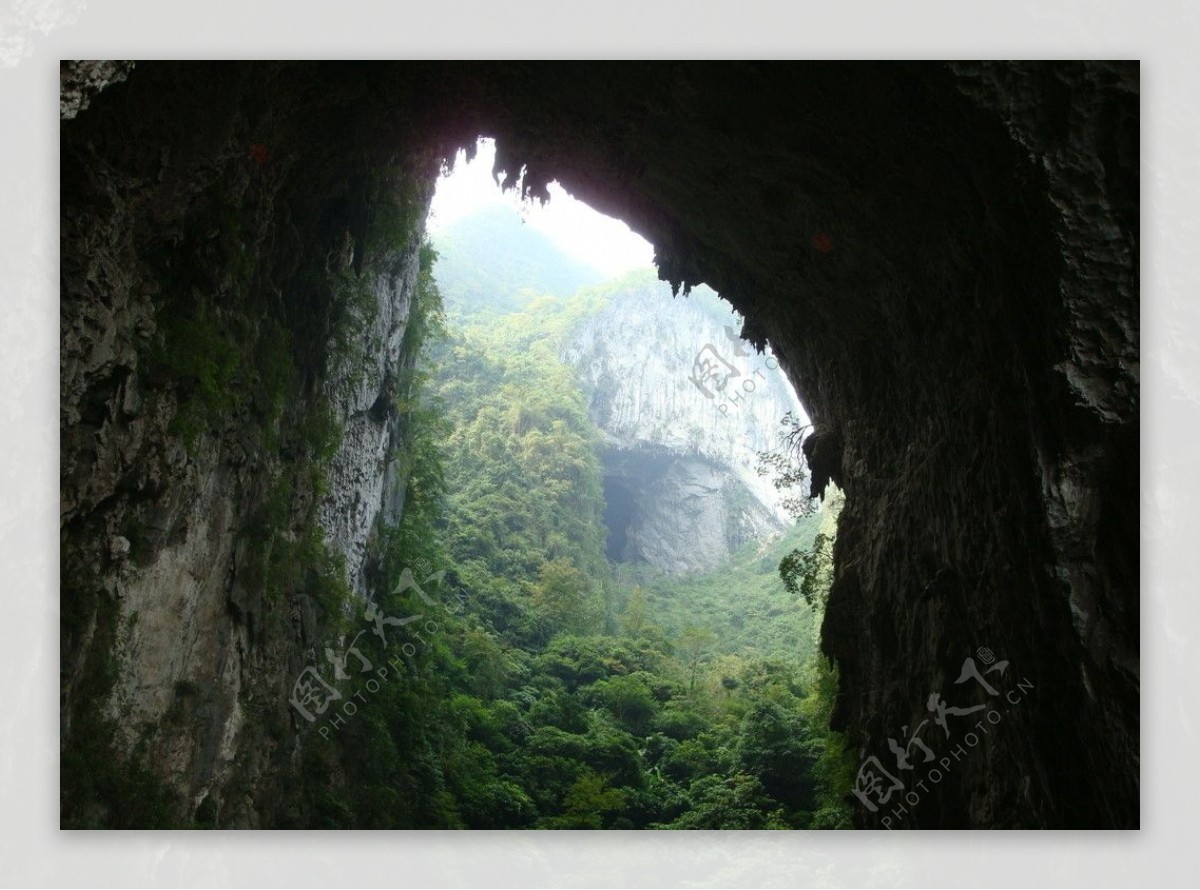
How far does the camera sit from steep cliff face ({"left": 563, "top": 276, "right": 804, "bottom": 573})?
43.3 meters

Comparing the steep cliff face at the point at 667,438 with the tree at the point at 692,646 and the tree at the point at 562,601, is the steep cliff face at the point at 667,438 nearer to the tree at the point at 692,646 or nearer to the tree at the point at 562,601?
the tree at the point at 562,601

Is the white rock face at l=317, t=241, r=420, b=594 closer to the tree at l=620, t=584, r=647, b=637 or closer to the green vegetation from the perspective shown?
the green vegetation

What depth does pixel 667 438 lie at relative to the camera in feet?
148

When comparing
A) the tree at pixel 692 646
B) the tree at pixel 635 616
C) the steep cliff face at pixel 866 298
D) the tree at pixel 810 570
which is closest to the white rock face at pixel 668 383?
the tree at pixel 635 616

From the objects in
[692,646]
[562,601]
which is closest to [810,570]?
[692,646]

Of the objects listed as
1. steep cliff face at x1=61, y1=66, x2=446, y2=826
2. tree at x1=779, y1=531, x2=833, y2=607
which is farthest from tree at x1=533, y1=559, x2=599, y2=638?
steep cliff face at x1=61, y1=66, x2=446, y2=826

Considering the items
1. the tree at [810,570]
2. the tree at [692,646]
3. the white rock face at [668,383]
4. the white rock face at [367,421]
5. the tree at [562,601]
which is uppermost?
the white rock face at [668,383]

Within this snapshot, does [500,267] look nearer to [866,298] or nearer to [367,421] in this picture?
[367,421]

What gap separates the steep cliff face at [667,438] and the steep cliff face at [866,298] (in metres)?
33.9

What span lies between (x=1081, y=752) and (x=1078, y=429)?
5.45 ft

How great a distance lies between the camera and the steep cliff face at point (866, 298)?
4.31 metres

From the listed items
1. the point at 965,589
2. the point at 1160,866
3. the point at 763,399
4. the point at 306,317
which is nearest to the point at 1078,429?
the point at 965,589

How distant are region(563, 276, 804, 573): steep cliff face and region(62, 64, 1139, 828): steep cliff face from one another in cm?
3388

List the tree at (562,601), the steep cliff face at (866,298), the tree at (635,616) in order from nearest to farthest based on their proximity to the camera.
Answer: the steep cliff face at (866,298)
the tree at (562,601)
the tree at (635,616)
